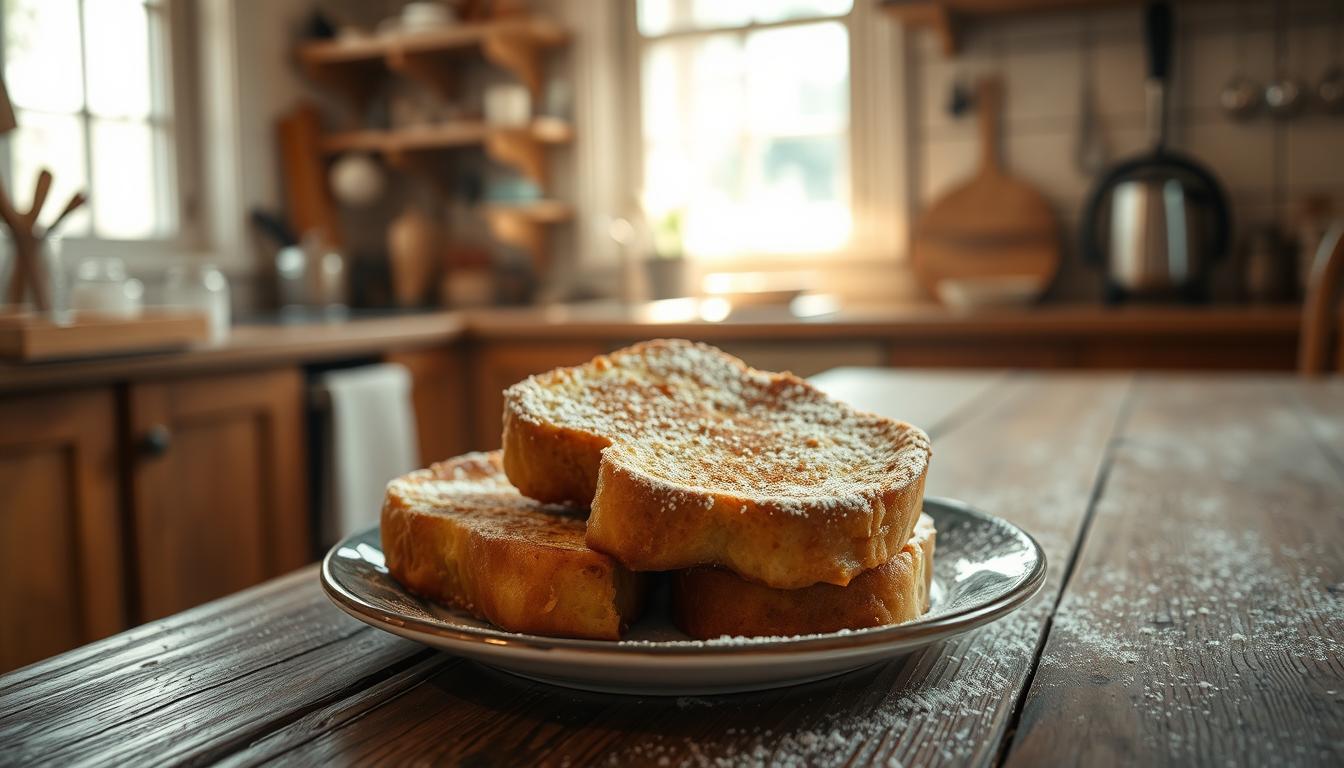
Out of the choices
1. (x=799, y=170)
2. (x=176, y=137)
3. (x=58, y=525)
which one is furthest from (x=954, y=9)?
(x=58, y=525)

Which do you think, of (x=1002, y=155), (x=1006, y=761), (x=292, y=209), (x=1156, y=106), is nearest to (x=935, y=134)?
(x=1002, y=155)

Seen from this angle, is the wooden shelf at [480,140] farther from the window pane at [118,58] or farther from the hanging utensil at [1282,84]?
the hanging utensil at [1282,84]

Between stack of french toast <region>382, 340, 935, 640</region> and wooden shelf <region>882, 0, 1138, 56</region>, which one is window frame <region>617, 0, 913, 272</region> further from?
stack of french toast <region>382, 340, 935, 640</region>

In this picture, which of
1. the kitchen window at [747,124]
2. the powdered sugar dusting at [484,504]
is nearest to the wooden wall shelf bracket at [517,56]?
the kitchen window at [747,124]

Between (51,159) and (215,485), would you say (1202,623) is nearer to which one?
(215,485)

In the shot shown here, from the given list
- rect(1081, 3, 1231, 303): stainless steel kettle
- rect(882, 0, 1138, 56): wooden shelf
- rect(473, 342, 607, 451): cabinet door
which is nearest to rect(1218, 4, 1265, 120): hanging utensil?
rect(1081, 3, 1231, 303): stainless steel kettle

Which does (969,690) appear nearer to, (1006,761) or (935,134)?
(1006,761)
